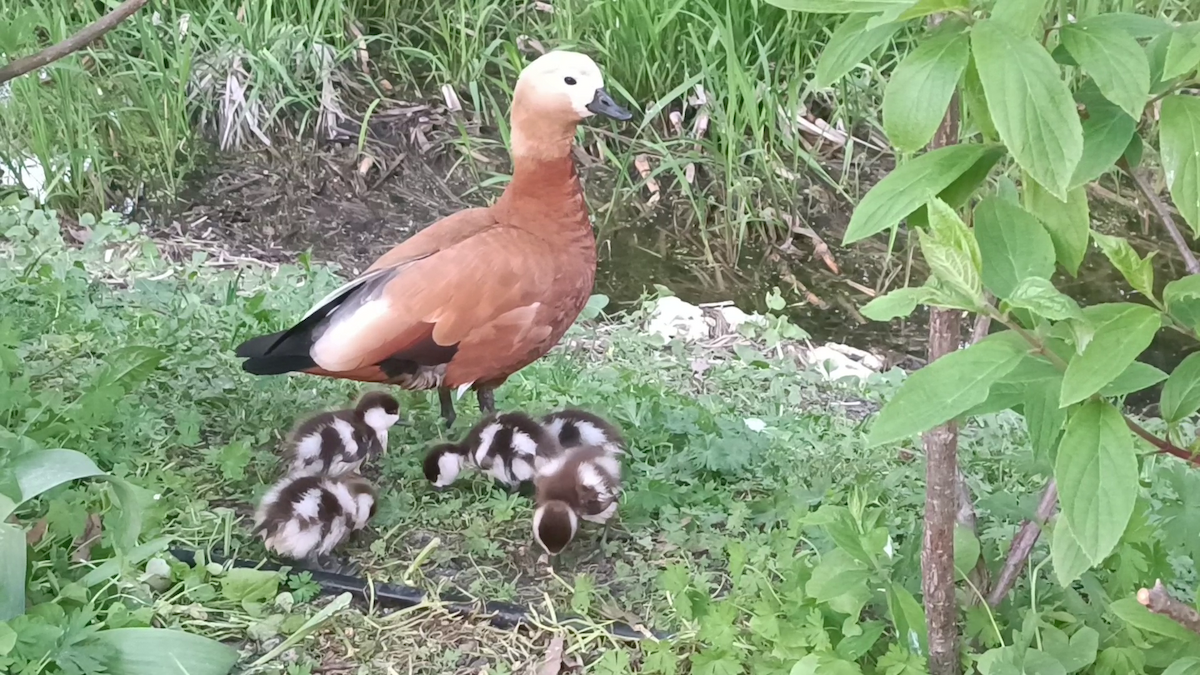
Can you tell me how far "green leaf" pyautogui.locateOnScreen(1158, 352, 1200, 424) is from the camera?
973 millimetres

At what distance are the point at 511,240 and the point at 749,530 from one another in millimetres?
718

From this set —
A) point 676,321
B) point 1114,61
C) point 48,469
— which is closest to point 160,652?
point 48,469

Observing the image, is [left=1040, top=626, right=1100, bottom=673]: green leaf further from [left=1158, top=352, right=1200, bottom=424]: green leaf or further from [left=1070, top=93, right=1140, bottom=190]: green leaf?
[left=1070, top=93, right=1140, bottom=190]: green leaf

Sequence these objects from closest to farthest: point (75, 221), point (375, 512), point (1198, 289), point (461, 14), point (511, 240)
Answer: point (1198, 289)
point (375, 512)
point (511, 240)
point (75, 221)
point (461, 14)

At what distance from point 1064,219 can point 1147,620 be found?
498 millimetres

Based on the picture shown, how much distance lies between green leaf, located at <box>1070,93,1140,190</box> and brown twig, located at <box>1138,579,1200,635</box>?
1.21 feet

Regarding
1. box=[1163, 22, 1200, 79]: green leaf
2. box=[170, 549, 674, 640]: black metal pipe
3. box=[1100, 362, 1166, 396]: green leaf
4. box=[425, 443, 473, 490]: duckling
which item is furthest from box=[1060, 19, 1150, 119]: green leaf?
box=[425, 443, 473, 490]: duckling

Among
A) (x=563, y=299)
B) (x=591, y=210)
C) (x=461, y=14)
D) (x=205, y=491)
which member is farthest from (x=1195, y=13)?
(x=205, y=491)

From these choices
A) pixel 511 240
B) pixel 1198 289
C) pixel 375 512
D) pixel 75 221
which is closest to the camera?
pixel 1198 289

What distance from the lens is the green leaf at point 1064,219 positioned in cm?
94

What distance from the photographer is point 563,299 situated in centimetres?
204

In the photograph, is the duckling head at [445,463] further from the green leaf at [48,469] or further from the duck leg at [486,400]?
the green leaf at [48,469]

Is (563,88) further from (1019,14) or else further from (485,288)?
(1019,14)

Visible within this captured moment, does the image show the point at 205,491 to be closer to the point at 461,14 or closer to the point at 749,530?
the point at 749,530
